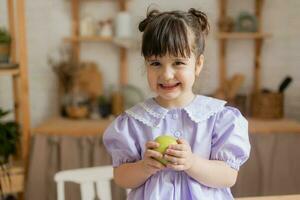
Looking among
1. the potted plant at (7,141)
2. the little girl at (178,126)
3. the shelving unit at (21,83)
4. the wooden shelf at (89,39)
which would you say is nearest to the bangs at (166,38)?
the little girl at (178,126)

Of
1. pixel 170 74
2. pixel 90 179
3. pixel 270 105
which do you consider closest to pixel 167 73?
pixel 170 74

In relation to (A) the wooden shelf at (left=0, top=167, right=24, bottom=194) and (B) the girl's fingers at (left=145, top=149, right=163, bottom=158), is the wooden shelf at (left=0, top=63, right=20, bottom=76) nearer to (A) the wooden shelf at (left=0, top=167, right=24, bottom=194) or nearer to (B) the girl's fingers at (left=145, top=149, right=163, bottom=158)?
(A) the wooden shelf at (left=0, top=167, right=24, bottom=194)

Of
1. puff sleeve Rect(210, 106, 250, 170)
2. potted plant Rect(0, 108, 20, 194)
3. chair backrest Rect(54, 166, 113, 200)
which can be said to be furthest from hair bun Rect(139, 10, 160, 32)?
potted plant Rect(0, 108, 20, 194)

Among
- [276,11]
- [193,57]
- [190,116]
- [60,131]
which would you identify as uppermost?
[276,11]

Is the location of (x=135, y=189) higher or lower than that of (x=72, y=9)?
lower

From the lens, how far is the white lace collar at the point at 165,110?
0.87m

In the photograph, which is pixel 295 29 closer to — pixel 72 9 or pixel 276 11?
pixel 276 11

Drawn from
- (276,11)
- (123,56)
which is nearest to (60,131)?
(123,56)

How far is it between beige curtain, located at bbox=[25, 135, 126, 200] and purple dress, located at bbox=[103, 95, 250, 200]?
1246 millimetres

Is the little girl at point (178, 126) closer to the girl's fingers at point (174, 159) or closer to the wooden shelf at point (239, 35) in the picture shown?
the girl's fingers at point (174, 159)

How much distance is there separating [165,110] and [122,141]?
0.11 m

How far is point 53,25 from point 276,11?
4.48ft

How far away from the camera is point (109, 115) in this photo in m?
2.46

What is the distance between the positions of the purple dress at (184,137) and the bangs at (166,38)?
14 centimetres
